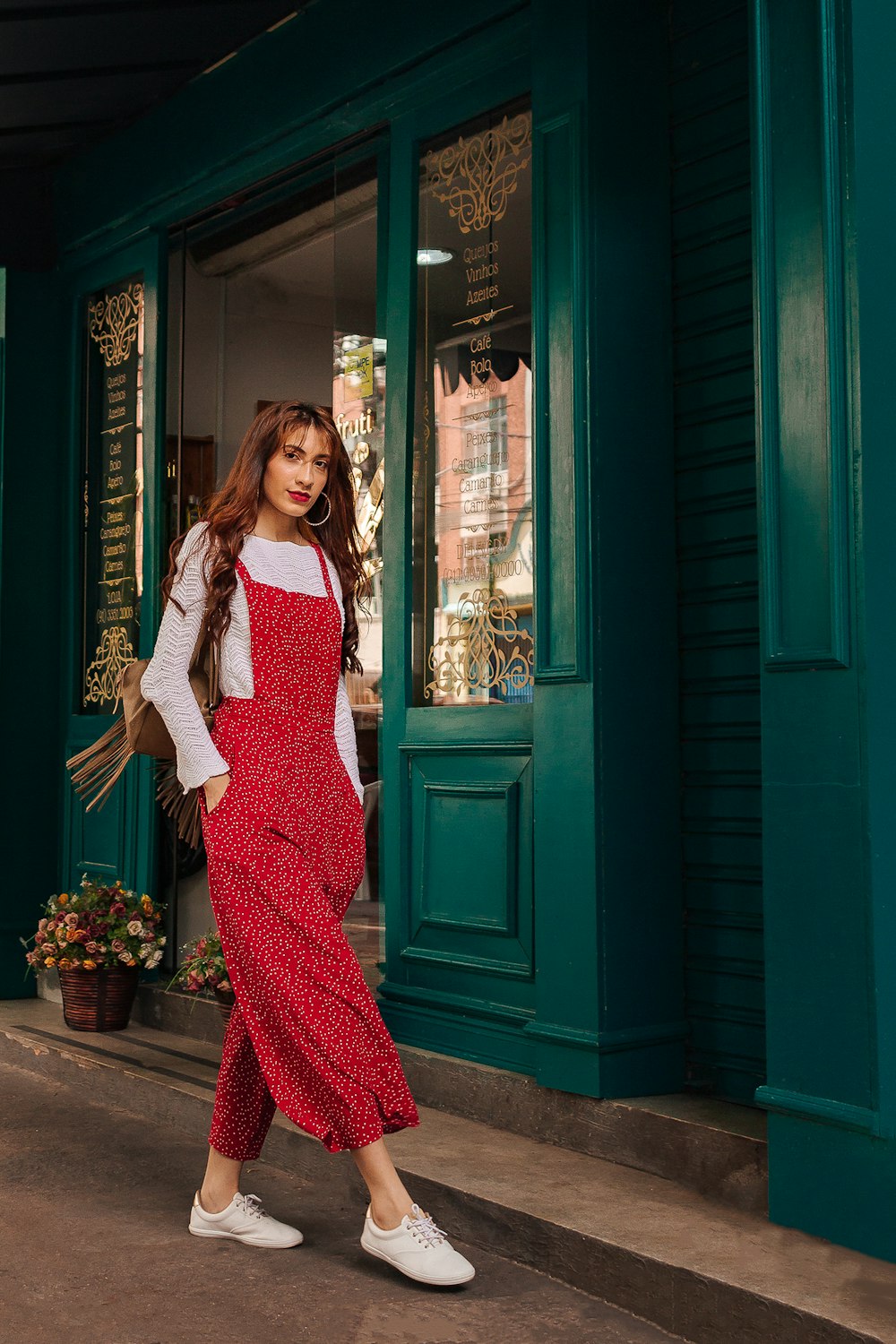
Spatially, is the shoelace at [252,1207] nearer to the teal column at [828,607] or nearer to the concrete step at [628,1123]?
the concrete step at [628,1123]

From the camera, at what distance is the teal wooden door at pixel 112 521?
602 centimetres

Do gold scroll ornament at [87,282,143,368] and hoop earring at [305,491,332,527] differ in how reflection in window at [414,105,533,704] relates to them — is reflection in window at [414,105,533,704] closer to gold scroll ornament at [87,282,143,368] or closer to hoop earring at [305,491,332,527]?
hoop earring at [305,491,332,527]

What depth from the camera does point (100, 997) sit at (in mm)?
5617

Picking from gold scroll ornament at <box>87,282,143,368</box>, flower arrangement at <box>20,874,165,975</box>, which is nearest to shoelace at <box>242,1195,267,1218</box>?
flower arrangement at <box>20,874,165,975</box>

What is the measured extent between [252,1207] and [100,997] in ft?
7.83

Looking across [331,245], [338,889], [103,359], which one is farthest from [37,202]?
[338,889]

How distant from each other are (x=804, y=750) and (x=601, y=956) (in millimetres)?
973

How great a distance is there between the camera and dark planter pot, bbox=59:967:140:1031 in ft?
18.4

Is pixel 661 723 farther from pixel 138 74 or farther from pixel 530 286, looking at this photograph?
pixel 138 74

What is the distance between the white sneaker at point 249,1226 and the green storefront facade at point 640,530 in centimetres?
85

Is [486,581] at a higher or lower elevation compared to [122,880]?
higher

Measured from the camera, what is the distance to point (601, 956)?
12.4 feet

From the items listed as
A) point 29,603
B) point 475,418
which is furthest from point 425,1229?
point 29,603

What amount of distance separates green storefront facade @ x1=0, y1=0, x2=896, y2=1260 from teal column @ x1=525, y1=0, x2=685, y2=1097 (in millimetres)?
10
